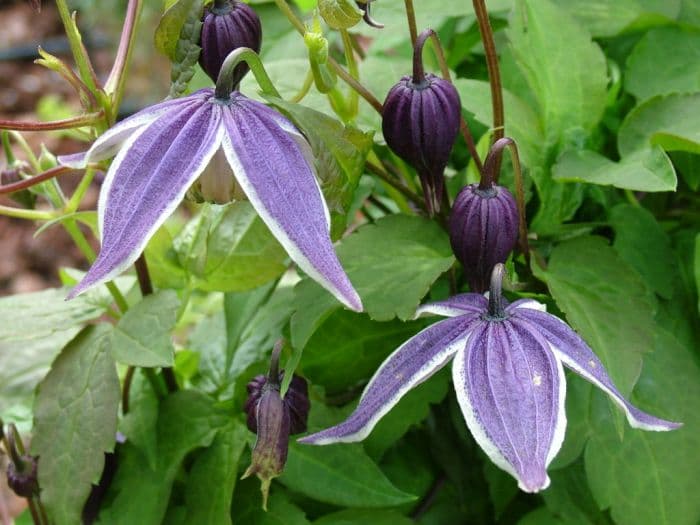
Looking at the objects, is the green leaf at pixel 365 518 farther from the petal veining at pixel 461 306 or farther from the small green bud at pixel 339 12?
the small green bud at pixel 339 12

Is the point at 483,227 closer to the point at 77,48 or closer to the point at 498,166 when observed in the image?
the point at 498,166

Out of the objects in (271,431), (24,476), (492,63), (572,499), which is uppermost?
(492,63)

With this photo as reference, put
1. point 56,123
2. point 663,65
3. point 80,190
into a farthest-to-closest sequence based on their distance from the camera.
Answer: point 663,65 → point 80,190 → point 56,123

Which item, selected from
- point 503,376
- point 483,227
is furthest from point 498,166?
point 503,376

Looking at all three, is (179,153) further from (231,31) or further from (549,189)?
(549,189)

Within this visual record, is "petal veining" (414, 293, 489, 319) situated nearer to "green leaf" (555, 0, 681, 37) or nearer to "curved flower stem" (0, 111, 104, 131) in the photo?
"curved flower stem" (0, 111, 104, 131)

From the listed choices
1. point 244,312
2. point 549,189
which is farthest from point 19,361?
point 549,189

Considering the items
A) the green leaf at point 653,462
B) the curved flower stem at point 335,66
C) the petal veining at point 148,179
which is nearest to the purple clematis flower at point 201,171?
the petal veining at point 148,179
